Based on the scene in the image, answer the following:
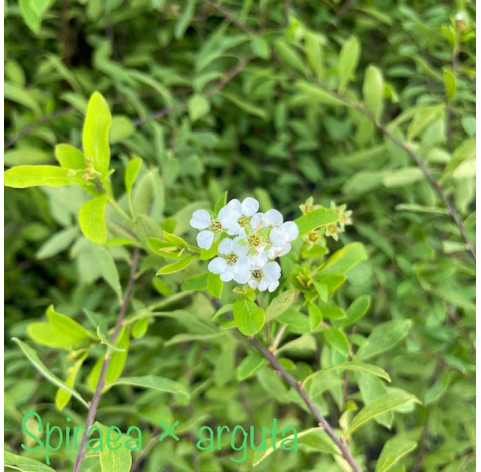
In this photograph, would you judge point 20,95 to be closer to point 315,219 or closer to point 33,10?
point 33,10

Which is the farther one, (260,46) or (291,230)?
(260,46)

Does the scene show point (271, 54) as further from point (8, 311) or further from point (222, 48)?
point (8, 311)

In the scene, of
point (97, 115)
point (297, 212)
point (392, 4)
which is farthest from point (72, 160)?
point (392, 4)

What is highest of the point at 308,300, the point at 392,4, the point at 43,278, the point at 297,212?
the point at 392,4

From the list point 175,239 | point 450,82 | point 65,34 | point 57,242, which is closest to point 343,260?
point 175,239

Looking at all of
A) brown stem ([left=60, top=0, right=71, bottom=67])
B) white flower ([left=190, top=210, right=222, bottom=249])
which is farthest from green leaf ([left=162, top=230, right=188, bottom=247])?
brown stem ([left=60, top=0, right=71, bottom=67])

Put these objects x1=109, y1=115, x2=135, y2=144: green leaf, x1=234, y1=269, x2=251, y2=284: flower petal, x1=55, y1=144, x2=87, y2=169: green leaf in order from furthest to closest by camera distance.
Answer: x1=109, y1=115, x2=135, y2=144: green leaf
x1=55, y1=144, x2=87, y2=169: green leaf
x1=234, y1=269, x2=251, y2=284: flower petal

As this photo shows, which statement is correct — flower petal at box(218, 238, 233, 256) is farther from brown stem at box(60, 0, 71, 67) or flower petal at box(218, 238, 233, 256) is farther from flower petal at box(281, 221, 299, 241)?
brown stem at box(60, 0, 71, 67)
